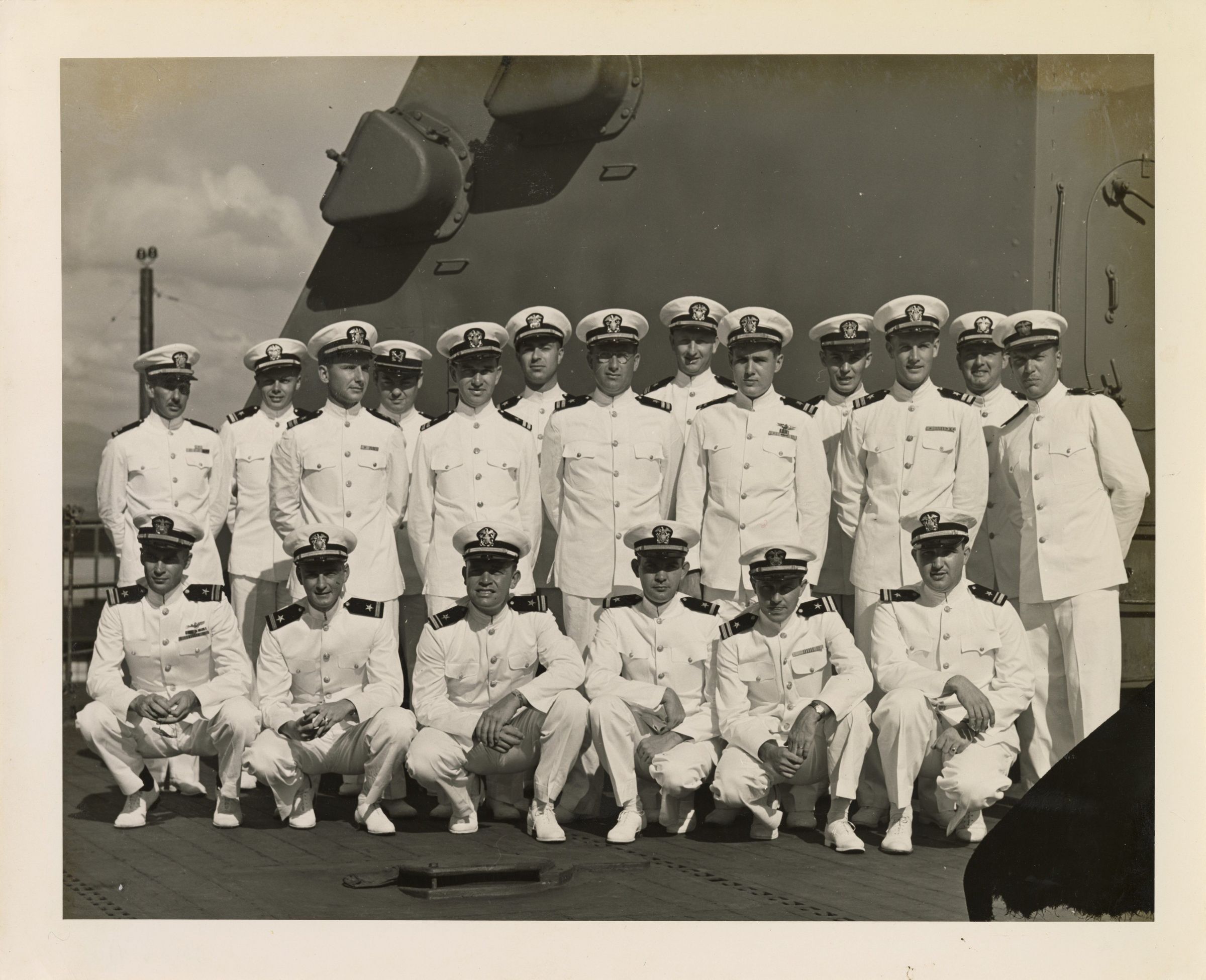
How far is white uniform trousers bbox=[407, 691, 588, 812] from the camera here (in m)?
5.38

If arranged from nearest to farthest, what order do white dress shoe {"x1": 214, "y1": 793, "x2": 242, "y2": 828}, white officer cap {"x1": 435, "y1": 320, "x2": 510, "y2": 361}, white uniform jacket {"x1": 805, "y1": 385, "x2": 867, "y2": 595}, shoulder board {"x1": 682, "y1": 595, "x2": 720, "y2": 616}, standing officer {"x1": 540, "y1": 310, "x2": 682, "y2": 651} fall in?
1. white dress shoe {"x1": 214, "y1": 793, "x2": 242, "y2": 828}
2. shoulder board {"x1": 682, "y1": 595, "x2": 720, "y2": 616}
3. standing officer {"x1": 540, "y1": 310, "x2": 682, "y2": 651}
4. white uniform jacket {"x1": 805, "y1": 385, "x2": 867, "y2": 595}
5. white officer cap {"x1": 435, "y1": 320, "x2": 510, "y2": 361}

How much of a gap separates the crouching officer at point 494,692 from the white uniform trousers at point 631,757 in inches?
3.1

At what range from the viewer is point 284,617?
5.72 meters

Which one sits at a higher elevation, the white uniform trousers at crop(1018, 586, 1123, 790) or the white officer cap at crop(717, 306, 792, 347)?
the white officer cap at crop(717, 306, 792, 347)

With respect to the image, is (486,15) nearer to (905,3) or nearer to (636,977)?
(905,3)

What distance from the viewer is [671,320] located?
641 centimetres

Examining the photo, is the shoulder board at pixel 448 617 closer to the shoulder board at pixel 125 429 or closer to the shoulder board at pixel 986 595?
the shoulder board at pixel 125 429

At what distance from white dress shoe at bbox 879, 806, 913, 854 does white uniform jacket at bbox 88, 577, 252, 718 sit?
2511mm

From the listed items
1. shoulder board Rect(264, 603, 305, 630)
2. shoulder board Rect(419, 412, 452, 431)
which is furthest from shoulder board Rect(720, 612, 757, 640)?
shoulder board Rect(264, 603, 305, 630)

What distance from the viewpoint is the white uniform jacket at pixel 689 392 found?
627 centimetres

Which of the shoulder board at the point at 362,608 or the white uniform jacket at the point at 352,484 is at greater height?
the white uniform jacket at the point at 352,484

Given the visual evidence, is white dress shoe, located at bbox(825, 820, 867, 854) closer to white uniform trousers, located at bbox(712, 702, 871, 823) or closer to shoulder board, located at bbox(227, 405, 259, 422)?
white uniform trousers, located at bbox(712, 702, 871, 823)

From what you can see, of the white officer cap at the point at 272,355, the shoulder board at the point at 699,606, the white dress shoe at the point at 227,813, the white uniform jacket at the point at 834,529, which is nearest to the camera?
the white dress shoe at the point at 227,813

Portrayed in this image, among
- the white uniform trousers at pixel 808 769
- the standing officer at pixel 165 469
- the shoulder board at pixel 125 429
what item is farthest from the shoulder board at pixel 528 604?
the shoulder board at pixel 125 429
